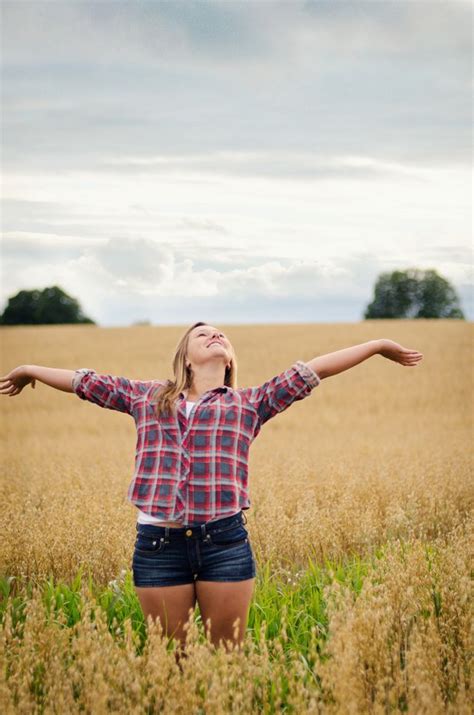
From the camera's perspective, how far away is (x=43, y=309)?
73812 mm

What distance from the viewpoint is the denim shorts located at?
10.4 feet

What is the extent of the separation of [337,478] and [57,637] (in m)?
5.06

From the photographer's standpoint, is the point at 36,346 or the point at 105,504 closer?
the point at 105,504

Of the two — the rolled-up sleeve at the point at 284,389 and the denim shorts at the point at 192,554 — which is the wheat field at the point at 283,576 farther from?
the rolled-up sleeve at the point at 284,389

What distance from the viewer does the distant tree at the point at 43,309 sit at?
73562 mm

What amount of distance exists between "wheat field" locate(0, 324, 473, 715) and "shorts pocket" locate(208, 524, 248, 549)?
391 mm

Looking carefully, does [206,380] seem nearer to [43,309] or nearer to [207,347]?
[207,347]

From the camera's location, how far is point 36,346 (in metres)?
34.2

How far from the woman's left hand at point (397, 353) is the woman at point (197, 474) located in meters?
0.02

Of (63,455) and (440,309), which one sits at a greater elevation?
(440,309)

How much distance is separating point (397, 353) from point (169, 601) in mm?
1655

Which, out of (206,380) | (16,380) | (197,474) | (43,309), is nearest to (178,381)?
(206,380)

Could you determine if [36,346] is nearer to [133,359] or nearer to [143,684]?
[133,359]

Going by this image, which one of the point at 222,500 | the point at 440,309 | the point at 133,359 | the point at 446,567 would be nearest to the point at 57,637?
the point at 222,500
